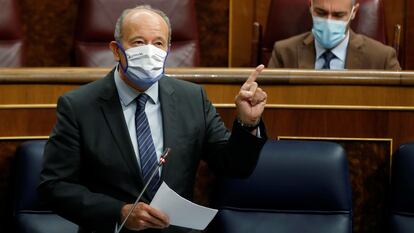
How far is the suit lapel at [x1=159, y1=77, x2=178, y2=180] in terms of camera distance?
3.28ft

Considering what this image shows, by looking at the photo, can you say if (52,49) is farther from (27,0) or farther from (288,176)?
(288,176)

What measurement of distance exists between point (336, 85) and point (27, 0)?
77cm

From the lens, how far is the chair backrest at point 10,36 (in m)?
1.62

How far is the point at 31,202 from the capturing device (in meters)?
1.13

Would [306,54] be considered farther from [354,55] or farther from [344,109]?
[344,109]

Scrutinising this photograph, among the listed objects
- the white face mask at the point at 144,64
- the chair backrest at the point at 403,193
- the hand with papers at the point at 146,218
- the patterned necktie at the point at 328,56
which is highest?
the white face mask at the point at 144,64

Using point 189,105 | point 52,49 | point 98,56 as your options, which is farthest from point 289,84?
point 52,49

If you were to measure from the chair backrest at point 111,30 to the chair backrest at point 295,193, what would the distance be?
20.9 inches

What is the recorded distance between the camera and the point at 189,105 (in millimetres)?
1036

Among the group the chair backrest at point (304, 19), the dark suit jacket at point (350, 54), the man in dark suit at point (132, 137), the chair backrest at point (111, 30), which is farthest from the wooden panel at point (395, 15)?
the man in dark suit at point (132, 137)

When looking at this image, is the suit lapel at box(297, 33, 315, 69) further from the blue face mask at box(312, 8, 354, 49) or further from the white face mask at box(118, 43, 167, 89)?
the white face mask at box(118, 43, 167, 89)

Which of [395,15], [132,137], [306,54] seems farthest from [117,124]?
[395,15]

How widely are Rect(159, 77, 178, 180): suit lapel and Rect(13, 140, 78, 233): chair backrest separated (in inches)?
7.6

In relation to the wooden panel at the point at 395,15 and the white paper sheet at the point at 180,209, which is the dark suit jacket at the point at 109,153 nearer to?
the white paper sheet at the point at 180,209
